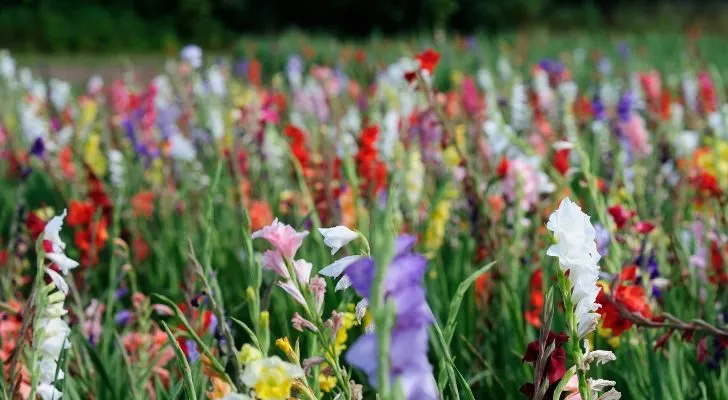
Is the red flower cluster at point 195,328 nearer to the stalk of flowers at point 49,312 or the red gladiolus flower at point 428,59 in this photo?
the stalk of flowers at point 49,312

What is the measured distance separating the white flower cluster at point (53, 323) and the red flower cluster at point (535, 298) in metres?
0.96

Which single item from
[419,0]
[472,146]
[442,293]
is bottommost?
[442,293]

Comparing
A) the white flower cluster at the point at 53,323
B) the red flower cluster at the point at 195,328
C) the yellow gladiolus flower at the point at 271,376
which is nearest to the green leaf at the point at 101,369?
the red flower cluster at the point at 195,328

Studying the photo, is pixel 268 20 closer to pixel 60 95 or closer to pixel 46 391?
pixel 60 95

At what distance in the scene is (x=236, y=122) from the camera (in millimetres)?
3582

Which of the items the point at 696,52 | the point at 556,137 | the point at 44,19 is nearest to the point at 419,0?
the point at 44,19

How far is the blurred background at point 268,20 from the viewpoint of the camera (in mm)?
21875

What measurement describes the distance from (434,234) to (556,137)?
5.23 ft

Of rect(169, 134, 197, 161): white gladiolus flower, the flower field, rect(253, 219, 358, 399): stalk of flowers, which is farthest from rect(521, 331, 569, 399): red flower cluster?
rect(169, 134, 197, 161): white gladiolus flower

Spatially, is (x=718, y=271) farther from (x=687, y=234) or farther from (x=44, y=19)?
(x=44, y=19)

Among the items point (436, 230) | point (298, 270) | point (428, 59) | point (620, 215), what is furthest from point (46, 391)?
point (436, 230)

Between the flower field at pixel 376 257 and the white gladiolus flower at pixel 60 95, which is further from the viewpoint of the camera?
the white gladiolus flower at pixel 60 95

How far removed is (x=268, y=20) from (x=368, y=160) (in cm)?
2466

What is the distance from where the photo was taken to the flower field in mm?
979
